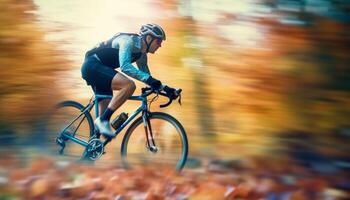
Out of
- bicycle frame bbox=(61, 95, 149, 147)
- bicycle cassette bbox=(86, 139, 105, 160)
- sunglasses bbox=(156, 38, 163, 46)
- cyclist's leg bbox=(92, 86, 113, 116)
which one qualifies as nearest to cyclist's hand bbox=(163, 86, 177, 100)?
bicycle frame bbox=(61, 95, 149, 147)

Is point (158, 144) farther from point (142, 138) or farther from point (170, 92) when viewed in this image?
point (170, 92)

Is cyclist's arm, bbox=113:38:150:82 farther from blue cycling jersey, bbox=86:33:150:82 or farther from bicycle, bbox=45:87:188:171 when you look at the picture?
bicycle, bbox=45:87:188:171

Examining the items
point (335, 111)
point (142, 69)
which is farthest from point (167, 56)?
point (335, 111)

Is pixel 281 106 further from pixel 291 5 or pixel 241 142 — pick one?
pixel 291 5

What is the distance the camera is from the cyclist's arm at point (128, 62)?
5.73 metres

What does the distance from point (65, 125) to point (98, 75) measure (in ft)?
2.38

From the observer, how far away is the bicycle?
5.75m

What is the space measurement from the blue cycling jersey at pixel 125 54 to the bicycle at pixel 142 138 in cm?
21

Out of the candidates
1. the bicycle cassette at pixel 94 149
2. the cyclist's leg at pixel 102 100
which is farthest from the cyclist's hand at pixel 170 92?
the bicycle cassette at pixel 94 149

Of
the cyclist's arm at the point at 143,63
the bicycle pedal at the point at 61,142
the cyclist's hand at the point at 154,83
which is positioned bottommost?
the bicycle pedal at the point at 61,142

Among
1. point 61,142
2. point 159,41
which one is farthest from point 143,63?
point 61,142

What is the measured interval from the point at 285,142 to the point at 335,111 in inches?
24.5

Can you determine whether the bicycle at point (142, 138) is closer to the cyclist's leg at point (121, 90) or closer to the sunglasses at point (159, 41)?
the cyclist's leg at point (121, 90)

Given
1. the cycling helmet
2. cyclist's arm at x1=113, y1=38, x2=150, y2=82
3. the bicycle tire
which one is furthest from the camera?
the bicycle tire
